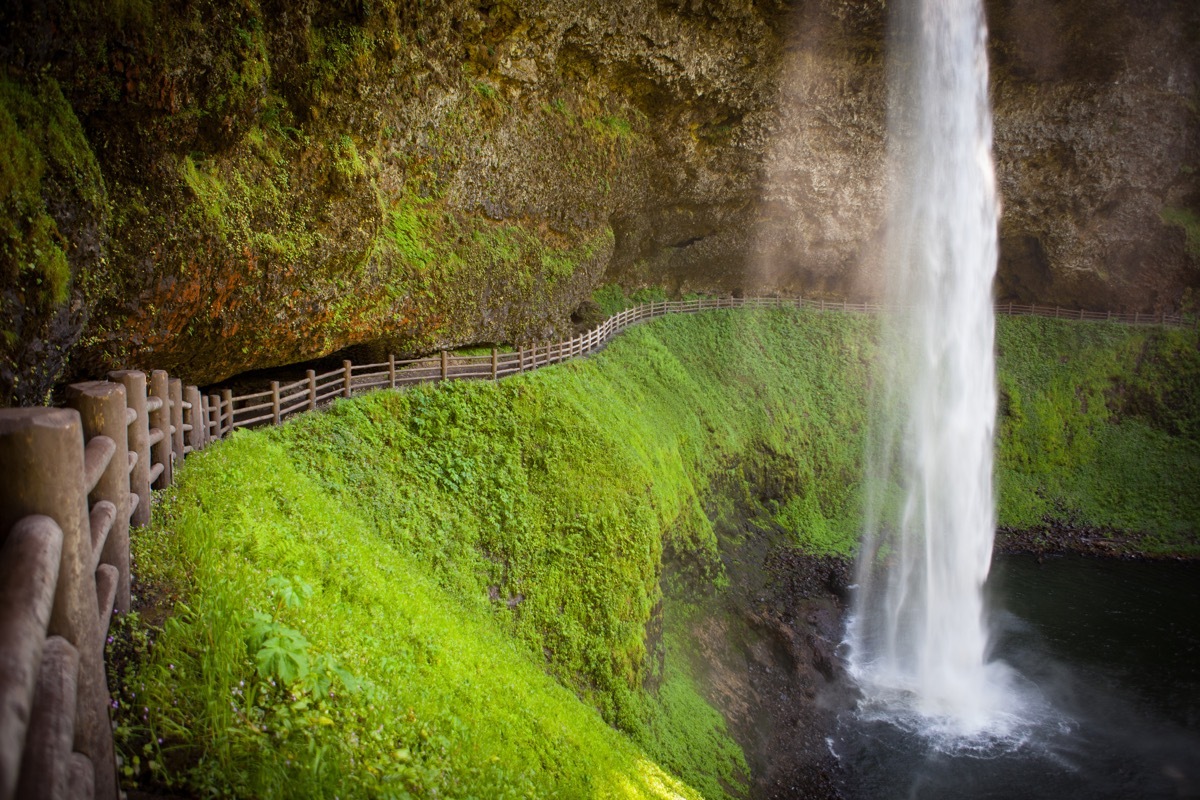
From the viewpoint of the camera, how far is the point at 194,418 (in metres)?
9.10

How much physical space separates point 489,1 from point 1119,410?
34006 millimetres

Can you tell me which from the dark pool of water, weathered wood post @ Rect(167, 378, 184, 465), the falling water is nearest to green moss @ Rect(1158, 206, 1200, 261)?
the falling water

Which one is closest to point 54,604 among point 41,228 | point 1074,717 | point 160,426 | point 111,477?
point 111,477

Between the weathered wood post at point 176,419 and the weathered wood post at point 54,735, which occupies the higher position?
the weathered wood post at point 176,419

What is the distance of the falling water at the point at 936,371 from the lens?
71.2ft

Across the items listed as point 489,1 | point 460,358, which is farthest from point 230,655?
point 489,1

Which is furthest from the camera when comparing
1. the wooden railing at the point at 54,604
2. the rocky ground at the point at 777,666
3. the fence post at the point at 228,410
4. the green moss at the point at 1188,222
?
the green moss at the point at 1188,222

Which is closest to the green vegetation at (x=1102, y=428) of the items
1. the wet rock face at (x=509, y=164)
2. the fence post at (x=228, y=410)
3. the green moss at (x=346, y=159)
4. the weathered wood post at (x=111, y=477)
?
the wet rock face at (x=509, y=164)

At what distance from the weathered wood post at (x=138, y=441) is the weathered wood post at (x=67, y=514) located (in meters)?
2.83

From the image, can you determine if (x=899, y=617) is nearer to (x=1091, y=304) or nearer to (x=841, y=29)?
(x=841, y=29)

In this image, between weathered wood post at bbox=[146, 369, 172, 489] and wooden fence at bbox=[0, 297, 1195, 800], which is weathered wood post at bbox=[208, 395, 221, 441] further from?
wooden fence at bbox=[0, 297, 1195, 800]

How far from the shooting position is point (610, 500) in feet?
49.3

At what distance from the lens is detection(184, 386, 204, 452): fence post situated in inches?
356

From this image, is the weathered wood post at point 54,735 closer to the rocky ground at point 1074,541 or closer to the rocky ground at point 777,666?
the rocky ground at point 777,666
